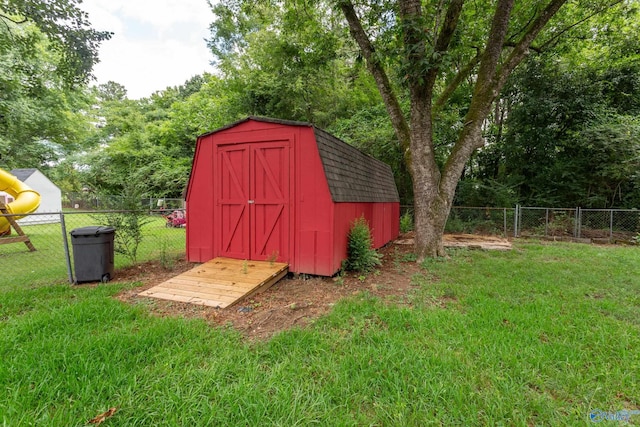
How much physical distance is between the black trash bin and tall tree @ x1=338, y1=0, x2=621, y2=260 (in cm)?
574

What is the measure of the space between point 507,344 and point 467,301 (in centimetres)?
112

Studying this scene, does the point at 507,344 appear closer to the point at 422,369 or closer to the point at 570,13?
the point at 422,369

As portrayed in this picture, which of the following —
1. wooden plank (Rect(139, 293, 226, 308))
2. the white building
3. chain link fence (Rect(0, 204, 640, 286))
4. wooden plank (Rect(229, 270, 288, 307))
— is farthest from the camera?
the white building

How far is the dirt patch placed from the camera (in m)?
3.05

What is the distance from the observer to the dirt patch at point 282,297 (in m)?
3.05

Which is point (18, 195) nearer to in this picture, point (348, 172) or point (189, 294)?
point (189, 294)

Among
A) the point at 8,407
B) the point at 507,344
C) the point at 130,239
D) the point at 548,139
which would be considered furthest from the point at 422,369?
the point at 548,139

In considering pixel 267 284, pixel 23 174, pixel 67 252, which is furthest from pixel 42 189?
pixel 267 284

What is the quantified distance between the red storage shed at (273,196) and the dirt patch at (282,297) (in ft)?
1.22

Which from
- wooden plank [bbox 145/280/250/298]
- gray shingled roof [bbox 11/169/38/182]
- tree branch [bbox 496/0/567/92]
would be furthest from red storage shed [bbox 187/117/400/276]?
gray shingled roof [bbox 11/169/38/182]

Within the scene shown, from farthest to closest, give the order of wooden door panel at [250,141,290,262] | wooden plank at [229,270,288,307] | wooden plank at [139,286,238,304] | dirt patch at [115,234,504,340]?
wooden door panel at [250,141,290,262]
wooden plank at [229,270,288,307]
wooden plank at [139,286,238,304]
dirt patch at [115,234,504,340]

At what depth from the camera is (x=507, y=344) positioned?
2471 mm

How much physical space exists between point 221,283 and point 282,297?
0.97 meters

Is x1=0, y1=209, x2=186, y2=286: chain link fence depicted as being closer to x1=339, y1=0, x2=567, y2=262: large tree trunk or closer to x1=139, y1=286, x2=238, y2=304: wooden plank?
x1=139, y1=286, x2=238, y2=304: wooden plank
